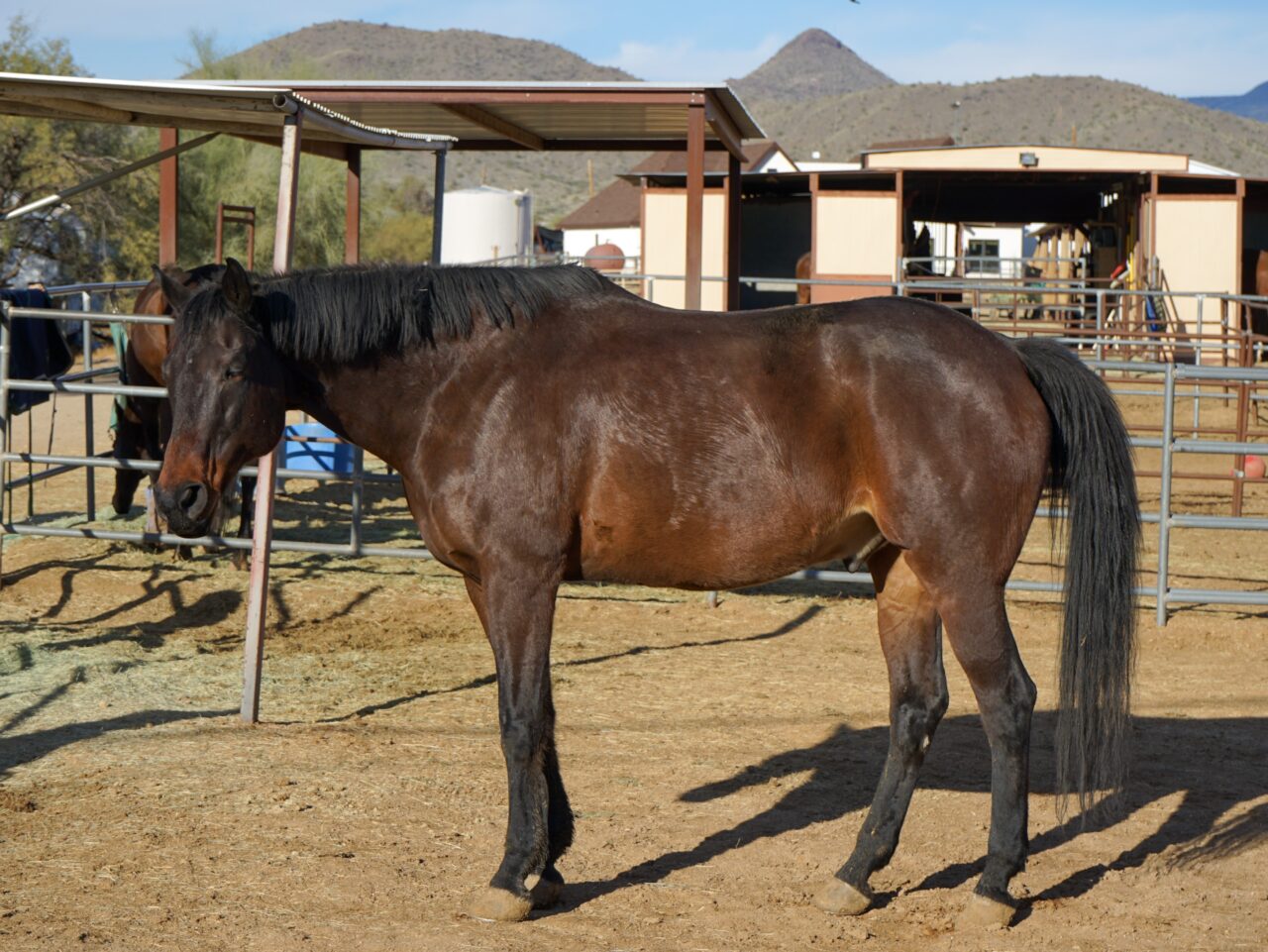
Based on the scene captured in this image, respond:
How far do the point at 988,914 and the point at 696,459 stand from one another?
5.01 feet

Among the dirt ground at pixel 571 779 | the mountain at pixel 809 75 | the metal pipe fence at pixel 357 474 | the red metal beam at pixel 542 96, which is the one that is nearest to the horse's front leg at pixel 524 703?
the dirt ground at pixel 571 779

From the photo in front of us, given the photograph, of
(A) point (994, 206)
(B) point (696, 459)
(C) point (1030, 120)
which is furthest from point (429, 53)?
(B) point (696, 459)

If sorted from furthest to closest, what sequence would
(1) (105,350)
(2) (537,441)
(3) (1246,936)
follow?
(1) (105,350) < (2) (537,441) < (3) (1246,936)

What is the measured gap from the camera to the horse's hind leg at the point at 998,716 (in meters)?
3.67

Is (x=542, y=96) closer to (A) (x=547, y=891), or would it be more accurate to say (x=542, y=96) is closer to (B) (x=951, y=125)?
(A) (x=547, y=891)

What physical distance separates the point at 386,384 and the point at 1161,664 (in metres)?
4.62

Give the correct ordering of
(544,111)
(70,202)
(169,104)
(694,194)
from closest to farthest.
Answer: (169,104), (694,194), (544,111), (70,202)

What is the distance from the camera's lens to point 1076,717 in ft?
13.0

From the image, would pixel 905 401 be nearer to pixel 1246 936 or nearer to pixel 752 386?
pixel 752 386

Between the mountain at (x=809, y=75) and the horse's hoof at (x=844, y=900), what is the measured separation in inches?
6902

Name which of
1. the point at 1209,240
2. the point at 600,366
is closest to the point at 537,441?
the point at 600,366

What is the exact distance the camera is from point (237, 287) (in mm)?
3773

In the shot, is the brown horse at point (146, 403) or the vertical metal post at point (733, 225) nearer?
the brown horse at point (146, 403)

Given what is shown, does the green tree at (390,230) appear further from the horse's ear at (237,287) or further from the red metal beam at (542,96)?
the horse's ear at (237,287)
